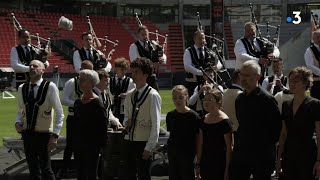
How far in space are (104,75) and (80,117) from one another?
4.59ft

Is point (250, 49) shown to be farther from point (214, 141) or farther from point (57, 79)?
point (57, 79)

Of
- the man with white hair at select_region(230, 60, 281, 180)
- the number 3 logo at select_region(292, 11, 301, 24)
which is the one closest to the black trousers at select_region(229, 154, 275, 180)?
the man with white hair at select_region(230, 60, 281, 180)

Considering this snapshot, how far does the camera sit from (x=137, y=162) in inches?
314

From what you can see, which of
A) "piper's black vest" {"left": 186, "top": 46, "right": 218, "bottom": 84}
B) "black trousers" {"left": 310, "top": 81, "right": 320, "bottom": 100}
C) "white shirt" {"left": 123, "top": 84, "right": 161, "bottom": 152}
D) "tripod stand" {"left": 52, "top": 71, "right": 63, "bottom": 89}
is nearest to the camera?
"white shirt" {"left": 123, "top": 84, "right": 161, "bottom": 152}

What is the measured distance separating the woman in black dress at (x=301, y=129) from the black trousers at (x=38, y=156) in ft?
10.1

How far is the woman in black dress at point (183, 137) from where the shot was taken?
7.73m

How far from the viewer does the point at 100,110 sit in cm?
763

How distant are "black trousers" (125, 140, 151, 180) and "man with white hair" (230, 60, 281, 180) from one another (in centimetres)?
149

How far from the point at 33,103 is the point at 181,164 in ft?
6.78

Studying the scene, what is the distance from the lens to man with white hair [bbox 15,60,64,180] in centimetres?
823

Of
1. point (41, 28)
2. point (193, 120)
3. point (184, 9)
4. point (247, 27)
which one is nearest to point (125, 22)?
point (184, 9)

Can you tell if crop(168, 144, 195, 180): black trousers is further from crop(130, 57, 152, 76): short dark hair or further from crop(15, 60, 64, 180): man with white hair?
crop(15, 60, 64, 180): man with white hair

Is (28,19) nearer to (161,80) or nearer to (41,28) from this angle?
(41,28)

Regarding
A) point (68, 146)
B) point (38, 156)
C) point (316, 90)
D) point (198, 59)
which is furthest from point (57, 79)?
point (38, 156)
